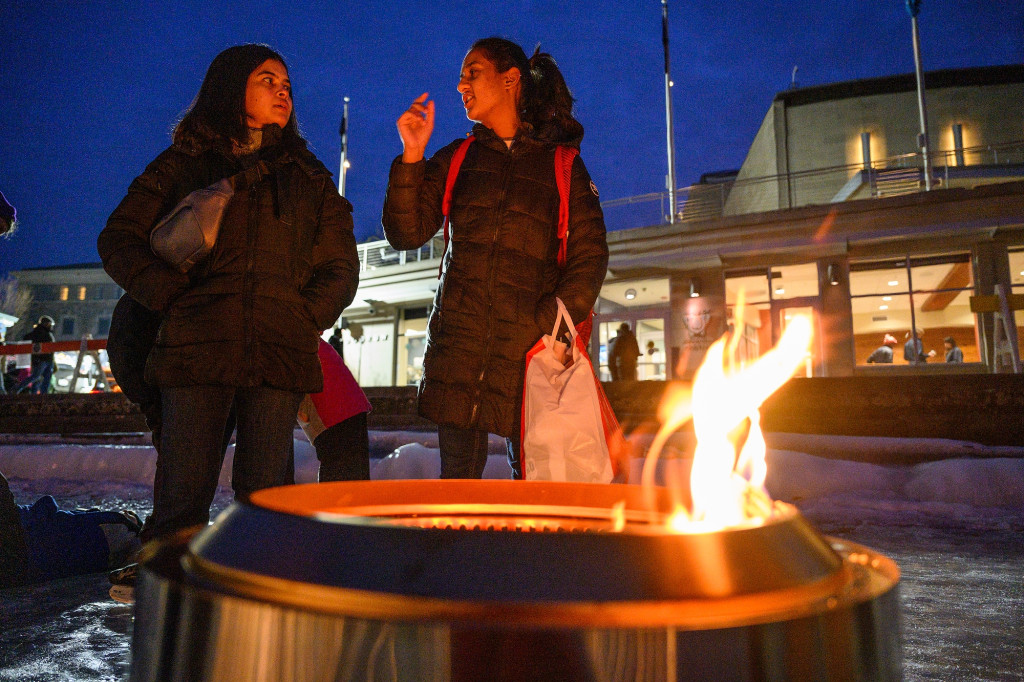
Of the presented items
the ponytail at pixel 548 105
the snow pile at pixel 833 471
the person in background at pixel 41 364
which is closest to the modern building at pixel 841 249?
the snow pile at pixel 833 471

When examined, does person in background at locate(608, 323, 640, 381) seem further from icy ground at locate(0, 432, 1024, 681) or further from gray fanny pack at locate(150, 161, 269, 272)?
gray fanny pack at locate(150, 161, 269, 272)

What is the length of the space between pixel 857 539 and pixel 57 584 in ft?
10.8

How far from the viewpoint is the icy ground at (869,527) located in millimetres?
1553

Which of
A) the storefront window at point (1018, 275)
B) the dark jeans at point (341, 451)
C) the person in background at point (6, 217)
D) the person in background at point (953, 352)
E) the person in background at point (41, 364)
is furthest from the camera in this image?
the storefront window at point (1018, 275)

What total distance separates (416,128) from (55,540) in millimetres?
2016

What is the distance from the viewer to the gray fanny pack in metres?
1.89

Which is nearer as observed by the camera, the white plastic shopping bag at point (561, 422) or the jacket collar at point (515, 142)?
the white plastic shopping bag at point (561, 422)

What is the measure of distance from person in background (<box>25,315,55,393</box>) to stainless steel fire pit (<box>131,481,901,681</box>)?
16.2 metres

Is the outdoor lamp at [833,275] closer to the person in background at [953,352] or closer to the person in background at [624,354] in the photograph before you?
the person in background at [953,352]

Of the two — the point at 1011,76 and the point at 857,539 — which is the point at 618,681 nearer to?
the point at 857,539

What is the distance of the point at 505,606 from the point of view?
48cm

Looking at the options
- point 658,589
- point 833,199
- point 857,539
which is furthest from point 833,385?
point 833,199

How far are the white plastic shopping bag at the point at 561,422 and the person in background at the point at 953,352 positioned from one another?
15.9 metres

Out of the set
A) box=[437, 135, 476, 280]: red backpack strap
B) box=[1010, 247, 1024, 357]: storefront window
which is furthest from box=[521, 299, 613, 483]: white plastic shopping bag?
box=[1010, 247, 1024, 357]: storefront window
